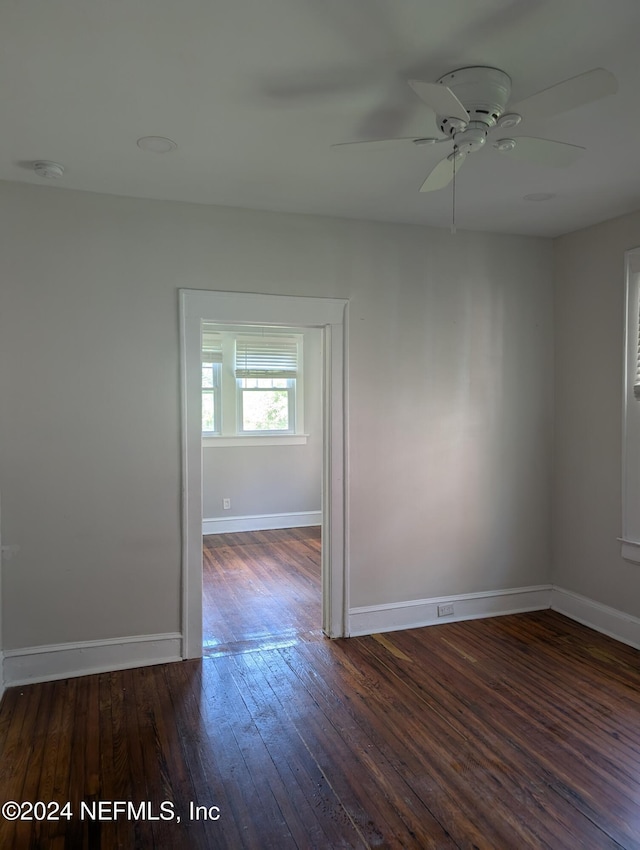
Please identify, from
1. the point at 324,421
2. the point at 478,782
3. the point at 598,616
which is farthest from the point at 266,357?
the point at 478,782

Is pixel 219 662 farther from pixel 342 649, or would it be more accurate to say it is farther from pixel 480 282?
pixel 480 282

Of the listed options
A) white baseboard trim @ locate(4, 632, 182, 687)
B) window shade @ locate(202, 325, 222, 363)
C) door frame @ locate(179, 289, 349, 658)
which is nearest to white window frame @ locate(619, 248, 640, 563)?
door frame @ locate(179, 289, 349, 658)

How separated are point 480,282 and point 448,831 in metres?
3.20

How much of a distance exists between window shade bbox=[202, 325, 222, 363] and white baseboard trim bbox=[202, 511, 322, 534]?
182 centimetres

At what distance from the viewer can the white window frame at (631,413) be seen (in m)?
3.61

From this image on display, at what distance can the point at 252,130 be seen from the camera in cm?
245

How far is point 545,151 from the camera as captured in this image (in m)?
2.11

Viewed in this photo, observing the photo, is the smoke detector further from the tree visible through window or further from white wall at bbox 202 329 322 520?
white wall at bbox 202 329 322 520

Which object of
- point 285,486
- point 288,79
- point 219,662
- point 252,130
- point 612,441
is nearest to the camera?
point 288,79

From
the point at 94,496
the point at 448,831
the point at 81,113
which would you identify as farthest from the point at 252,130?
the point at 448,831

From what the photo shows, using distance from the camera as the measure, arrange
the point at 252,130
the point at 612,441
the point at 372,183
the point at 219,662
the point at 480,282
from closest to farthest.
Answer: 1. the point at 252,130
2. the point at 372,183
3. the point at 219,662
4. the point at 612,441
5. the point at 480,282

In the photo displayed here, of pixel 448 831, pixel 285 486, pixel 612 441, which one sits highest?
pixel 612 441

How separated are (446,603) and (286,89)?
3244 millimetres

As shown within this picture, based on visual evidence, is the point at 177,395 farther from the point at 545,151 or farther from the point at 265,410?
the point at 265,410
